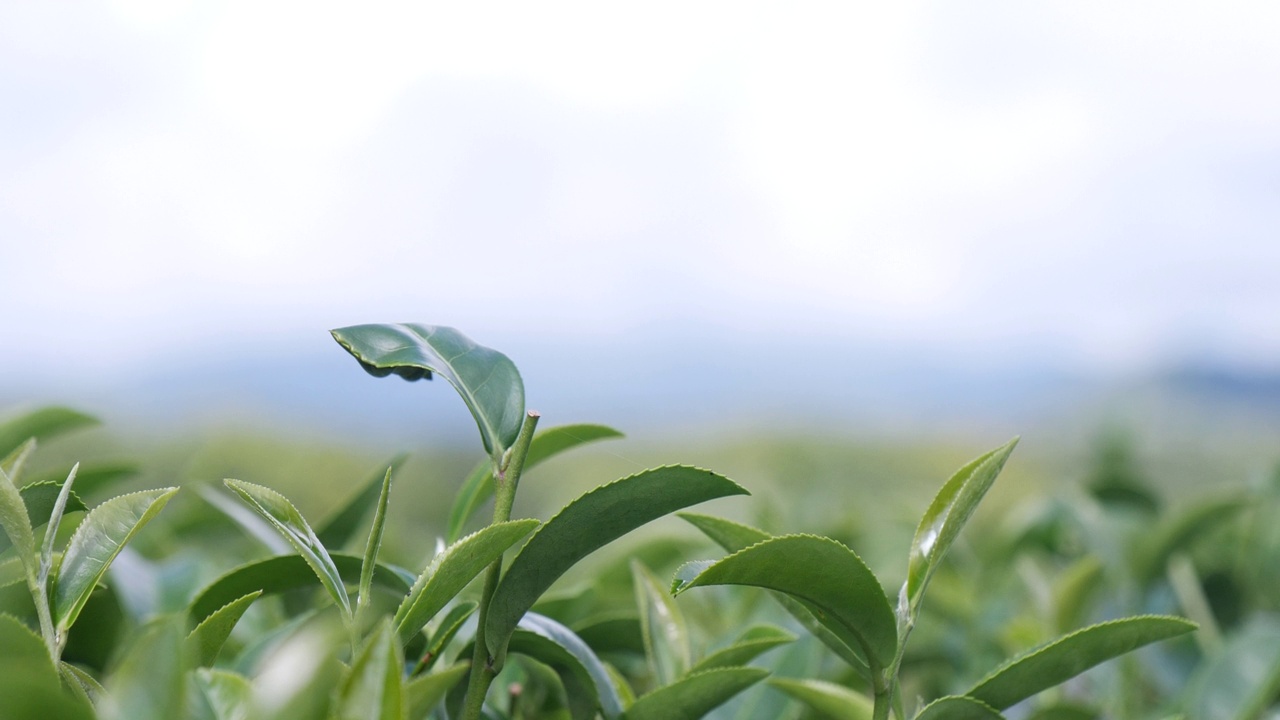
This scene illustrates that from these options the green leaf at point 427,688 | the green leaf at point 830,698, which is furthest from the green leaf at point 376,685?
the green leaf at point 830,698

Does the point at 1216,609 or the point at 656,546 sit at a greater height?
the point at 656,546

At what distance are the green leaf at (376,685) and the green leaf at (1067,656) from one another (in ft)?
0.99

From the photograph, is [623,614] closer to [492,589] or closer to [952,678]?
[492,589]

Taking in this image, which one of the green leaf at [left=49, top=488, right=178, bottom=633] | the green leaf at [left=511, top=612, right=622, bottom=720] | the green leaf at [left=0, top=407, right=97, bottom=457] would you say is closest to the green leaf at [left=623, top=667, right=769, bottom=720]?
the green leaf at [left=511, top=612, right=622, bottom=720]

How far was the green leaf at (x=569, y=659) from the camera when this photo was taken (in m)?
0.52

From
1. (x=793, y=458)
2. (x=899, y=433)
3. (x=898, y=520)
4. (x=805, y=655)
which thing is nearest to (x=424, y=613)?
(x=805, y=655)

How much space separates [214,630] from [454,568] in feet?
0.43

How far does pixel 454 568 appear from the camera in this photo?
1.41 ft

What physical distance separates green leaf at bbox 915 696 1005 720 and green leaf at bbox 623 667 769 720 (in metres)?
0.08

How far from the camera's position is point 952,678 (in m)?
1.16

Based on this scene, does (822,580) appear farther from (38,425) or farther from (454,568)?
(38,425)

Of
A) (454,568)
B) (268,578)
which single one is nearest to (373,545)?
(454,568)

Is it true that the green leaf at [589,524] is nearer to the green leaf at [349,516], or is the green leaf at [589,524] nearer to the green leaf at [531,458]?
the green leaf at [531,458]

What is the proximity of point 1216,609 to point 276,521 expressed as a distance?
1.28m
